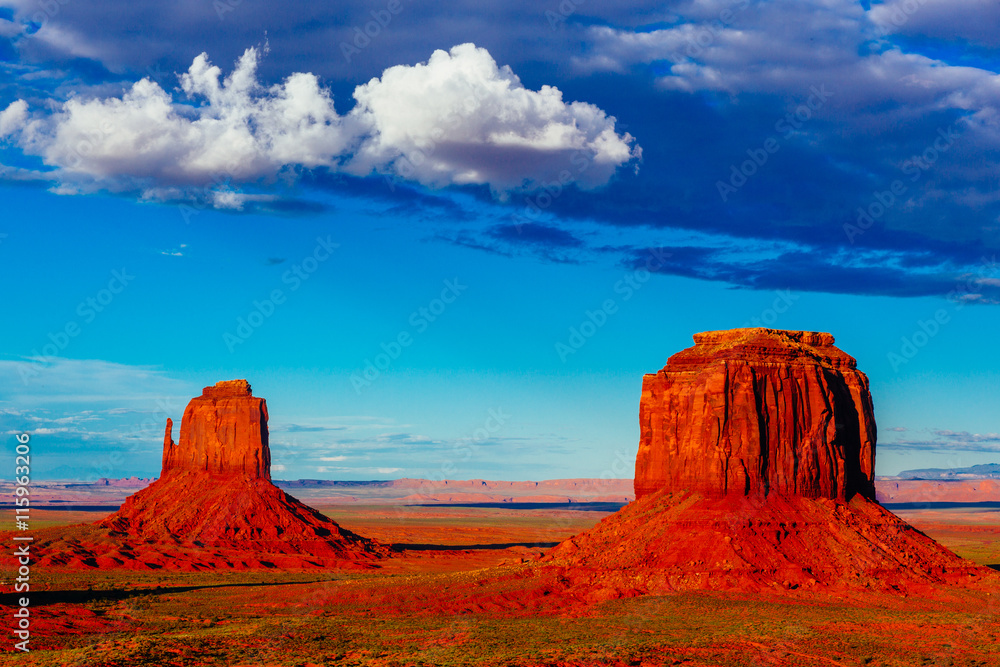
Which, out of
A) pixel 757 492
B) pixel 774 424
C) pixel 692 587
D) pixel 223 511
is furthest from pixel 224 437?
pixel 692 587

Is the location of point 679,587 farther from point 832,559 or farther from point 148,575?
point 148,575

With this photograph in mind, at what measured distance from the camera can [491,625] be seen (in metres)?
54.2

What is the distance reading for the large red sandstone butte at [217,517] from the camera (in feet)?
308

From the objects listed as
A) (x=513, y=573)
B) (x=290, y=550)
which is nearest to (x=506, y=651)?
(x=513, y=573)

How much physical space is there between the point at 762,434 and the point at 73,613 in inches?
1709

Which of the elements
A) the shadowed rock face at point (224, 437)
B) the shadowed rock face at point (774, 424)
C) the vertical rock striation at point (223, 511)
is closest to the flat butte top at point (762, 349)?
the shadowed rock face at point (774, 424)

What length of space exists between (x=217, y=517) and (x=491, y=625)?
185 ft

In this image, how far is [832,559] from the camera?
206 feet

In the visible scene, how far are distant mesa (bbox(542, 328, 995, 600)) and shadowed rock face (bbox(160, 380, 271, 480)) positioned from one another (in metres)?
48.7

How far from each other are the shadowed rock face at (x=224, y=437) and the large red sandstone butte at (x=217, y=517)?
0.35 ft

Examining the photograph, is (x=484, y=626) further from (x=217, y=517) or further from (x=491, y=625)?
(x=217, y=517)

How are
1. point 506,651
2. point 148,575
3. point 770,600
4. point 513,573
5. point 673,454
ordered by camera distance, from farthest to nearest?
point 148,575 < point 673,454 < point 513,573 < point 770,600 < point 506,651

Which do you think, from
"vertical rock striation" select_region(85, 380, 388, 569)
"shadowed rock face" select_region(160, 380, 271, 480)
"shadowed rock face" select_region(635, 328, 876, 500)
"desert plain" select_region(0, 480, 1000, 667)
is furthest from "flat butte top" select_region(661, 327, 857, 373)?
"shadowed rock face" select_region(160, 380, 271, 480)

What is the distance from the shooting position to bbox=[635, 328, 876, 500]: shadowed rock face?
68.3 metres
